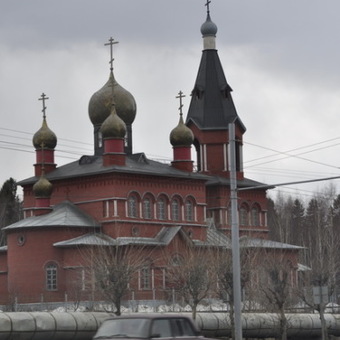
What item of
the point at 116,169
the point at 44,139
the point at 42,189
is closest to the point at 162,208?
the point at 116,169

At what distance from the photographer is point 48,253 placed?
67000 mm

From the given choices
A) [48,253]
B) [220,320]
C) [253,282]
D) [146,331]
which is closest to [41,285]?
[48,253]

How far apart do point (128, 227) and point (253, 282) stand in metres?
10.1

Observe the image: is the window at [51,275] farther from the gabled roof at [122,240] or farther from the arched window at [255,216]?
the arched window at [255,216]

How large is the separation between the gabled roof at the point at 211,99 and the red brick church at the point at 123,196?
71 mm

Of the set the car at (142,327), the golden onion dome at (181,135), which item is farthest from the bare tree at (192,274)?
the car at (142,327)

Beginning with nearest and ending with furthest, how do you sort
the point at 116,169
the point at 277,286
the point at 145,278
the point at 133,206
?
the point at 277,286
the point at 116,169
the point at 145,278
the point at 133,206

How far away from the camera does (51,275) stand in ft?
220

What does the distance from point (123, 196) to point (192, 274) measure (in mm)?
13659

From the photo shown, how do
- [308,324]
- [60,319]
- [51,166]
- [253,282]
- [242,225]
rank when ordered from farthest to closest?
[242,225], [51,166], [253,282], [308,324], [60,319]

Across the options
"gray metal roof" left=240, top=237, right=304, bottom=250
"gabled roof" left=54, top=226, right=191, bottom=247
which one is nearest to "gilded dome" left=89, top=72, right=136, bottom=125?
"gabled roof" left=54, top=226, right=191, bottom=247

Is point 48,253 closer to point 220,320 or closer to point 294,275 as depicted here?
point 294,275

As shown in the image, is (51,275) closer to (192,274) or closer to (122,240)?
(122,240)

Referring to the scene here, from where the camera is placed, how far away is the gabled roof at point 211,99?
7950 cm
